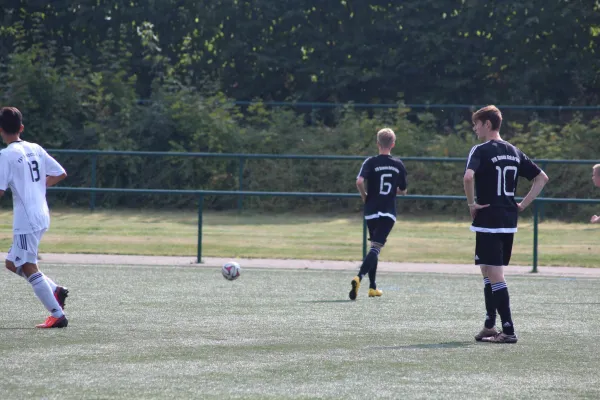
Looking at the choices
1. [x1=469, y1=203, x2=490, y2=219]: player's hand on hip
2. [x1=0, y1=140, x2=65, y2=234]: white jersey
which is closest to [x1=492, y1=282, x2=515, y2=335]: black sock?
[x1=469, y1=203, x2=490, y2=219]: player's hand on hip

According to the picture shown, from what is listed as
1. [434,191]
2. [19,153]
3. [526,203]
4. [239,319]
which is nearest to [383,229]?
[239,319]

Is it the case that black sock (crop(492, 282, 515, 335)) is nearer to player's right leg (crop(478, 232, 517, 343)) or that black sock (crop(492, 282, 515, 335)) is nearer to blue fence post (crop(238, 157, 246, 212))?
player's right leg (crop(478, 232, 517, 343))

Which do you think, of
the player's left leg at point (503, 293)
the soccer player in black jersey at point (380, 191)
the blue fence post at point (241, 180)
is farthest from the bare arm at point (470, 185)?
the blue fence post at point (241, 180)

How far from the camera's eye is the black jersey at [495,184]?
27.5 ft

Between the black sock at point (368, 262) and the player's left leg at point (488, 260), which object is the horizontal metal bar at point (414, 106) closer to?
the black sock at point (368, 262)

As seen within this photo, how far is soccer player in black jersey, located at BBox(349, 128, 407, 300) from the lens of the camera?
38.9 ft

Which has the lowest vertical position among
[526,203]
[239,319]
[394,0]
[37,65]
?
[239,319]

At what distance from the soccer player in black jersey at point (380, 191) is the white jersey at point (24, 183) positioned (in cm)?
396

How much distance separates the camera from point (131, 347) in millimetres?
8008

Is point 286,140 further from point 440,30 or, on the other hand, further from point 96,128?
point 440,30

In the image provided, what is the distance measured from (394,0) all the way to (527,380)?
23.3 meters

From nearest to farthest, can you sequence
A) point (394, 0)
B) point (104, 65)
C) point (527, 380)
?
point (527, 380), point (104, 65), point (394, 0)

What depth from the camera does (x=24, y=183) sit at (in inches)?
343

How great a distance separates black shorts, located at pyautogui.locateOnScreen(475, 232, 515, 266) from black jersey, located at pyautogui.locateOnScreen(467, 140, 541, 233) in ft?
0.16
